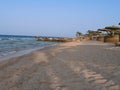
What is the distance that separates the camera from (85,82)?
4805mm

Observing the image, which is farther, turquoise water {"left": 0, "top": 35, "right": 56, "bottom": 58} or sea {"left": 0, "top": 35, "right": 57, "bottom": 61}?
turquoise water {"left": 0, "top": 35, "right": 56, "bottom": 58}

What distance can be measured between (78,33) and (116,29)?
3887 centimetres

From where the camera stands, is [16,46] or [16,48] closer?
[16,48]

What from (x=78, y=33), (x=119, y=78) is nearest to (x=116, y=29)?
(x=119, y=78)

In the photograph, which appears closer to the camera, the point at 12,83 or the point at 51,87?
the point at 51,87

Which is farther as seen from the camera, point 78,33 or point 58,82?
point 78,33

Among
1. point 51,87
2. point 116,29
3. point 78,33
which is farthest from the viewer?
point 78,33

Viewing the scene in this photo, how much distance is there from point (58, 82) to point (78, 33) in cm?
6306

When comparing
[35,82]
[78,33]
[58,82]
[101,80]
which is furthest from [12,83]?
[78,33]

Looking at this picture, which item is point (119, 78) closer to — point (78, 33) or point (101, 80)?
point (101, 80)

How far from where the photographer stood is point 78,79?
17.0 feet

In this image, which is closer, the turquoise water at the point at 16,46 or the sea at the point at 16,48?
the sea at the point at 16,48

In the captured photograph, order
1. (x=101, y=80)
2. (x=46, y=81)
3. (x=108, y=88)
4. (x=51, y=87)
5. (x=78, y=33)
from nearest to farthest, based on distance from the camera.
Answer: (x=108, y=88), (x=51, y=87), (x=101, y=80), (x=46, y=81), (x=78, y=33)

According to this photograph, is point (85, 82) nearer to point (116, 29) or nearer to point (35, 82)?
point (35, 82)
